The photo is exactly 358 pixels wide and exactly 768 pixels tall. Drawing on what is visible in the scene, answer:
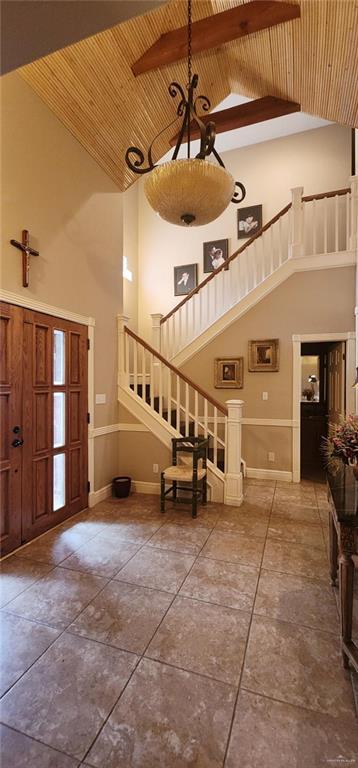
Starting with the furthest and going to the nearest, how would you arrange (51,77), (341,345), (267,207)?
(267,207) < (341,345) < (51,77)

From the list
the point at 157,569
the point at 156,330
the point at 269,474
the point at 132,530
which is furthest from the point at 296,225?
the point at 157,569

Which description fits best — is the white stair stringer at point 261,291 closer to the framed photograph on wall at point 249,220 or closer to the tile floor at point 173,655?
the framed photograph on wall at point 249,220

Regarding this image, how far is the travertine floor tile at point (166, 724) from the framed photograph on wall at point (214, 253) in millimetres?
5899

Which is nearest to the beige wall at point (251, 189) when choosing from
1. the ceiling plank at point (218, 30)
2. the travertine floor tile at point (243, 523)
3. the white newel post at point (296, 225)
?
the white newel post at point (296, 225)

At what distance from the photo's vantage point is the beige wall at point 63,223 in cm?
253

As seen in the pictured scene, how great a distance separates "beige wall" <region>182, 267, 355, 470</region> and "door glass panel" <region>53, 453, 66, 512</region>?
2.62 m

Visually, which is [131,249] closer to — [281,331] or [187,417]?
[281,331]

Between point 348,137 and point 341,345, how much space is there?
3.79 meters

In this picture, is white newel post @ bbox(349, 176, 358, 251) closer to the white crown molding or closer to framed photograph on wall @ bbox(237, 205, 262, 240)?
framed photograph on wall @ bbox(237, 205, 262, 240)

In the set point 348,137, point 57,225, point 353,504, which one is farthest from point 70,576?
point 348,137

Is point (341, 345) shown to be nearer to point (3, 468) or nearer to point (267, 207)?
point (267, 207)

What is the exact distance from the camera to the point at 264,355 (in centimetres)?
464

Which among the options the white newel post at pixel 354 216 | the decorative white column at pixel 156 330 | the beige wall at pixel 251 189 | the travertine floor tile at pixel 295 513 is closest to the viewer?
the travertine floor tile at pixel 295 513

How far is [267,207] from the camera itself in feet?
18.9
